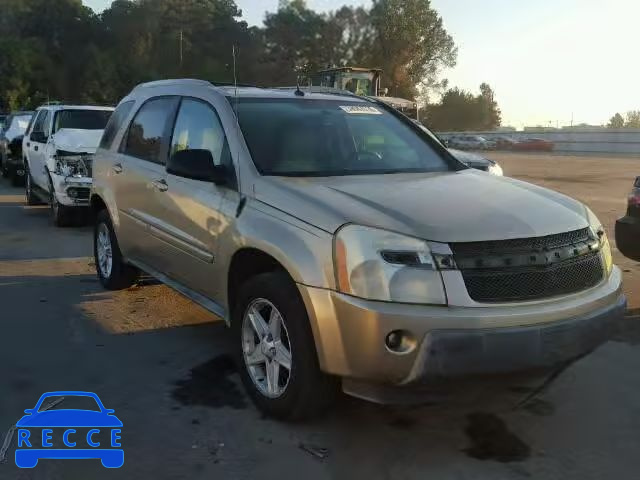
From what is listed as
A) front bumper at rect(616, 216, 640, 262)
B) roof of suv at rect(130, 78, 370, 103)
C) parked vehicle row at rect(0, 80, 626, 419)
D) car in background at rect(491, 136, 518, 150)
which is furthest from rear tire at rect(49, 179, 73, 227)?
car in background at rect(491, 136, 518, 150)

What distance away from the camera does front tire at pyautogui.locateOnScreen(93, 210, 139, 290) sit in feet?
19.4

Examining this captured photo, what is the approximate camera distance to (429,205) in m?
3.36

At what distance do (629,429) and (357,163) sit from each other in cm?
215

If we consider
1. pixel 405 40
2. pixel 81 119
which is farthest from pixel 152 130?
pixel 405 40

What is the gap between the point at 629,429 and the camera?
137 inches

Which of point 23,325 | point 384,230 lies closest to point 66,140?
point 23,325

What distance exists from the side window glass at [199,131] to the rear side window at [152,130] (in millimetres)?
158

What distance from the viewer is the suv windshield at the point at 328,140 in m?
4.05

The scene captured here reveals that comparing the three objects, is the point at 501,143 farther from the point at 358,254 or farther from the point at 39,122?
the point at 358,254

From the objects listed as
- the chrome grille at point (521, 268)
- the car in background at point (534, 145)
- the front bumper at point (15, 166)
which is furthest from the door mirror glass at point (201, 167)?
the car in background at point (534, 145)

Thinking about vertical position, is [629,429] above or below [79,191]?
below

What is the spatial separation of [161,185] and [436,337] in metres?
2.55

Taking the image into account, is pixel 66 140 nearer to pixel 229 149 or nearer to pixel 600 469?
pixel 229 149

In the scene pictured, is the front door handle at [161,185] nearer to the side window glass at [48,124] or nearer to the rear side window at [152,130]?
the rear side window at [152,130]
